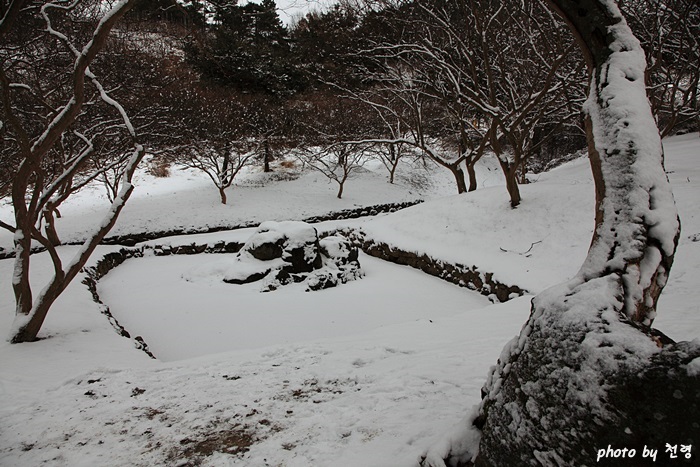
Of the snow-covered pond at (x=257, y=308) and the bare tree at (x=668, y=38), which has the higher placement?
the bare tree at (x=668, y=38)

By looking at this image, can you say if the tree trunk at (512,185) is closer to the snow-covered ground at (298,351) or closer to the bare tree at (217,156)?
the snow-covered ground at (298,351)

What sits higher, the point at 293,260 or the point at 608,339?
the point at 608,339

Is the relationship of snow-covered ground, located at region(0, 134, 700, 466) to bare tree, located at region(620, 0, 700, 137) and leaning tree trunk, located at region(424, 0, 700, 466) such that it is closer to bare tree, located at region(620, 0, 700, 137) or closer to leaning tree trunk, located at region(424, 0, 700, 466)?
leaning tree trunk, located at region(424, 0, 700, 466)

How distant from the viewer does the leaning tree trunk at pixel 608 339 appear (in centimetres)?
102

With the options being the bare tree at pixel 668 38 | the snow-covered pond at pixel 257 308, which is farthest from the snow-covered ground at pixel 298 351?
the bare tree at pixel 668 38

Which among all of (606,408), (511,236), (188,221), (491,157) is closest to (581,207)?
(511,236)

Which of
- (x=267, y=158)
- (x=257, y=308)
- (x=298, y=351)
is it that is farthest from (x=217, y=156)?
(x=298, y=351)

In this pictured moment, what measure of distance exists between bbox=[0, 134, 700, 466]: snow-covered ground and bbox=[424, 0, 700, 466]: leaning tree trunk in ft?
2.21

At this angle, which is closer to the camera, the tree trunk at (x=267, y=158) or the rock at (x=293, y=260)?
the rock at (x=293, y=260)

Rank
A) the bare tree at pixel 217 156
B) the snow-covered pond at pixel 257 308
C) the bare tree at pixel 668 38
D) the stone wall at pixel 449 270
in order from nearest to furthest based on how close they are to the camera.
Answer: the snow-covered pond at pixel 257 308
the stone wall at pixel 449 270
the bare tree at pixel 668 38
the bare tree at pixel 217 156

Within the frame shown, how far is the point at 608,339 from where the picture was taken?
1137 millimetres

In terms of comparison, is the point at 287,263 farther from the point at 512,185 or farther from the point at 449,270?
the point at 512,185

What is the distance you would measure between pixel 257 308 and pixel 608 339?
21.1 feet

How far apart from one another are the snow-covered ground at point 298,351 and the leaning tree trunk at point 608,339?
0.68m
